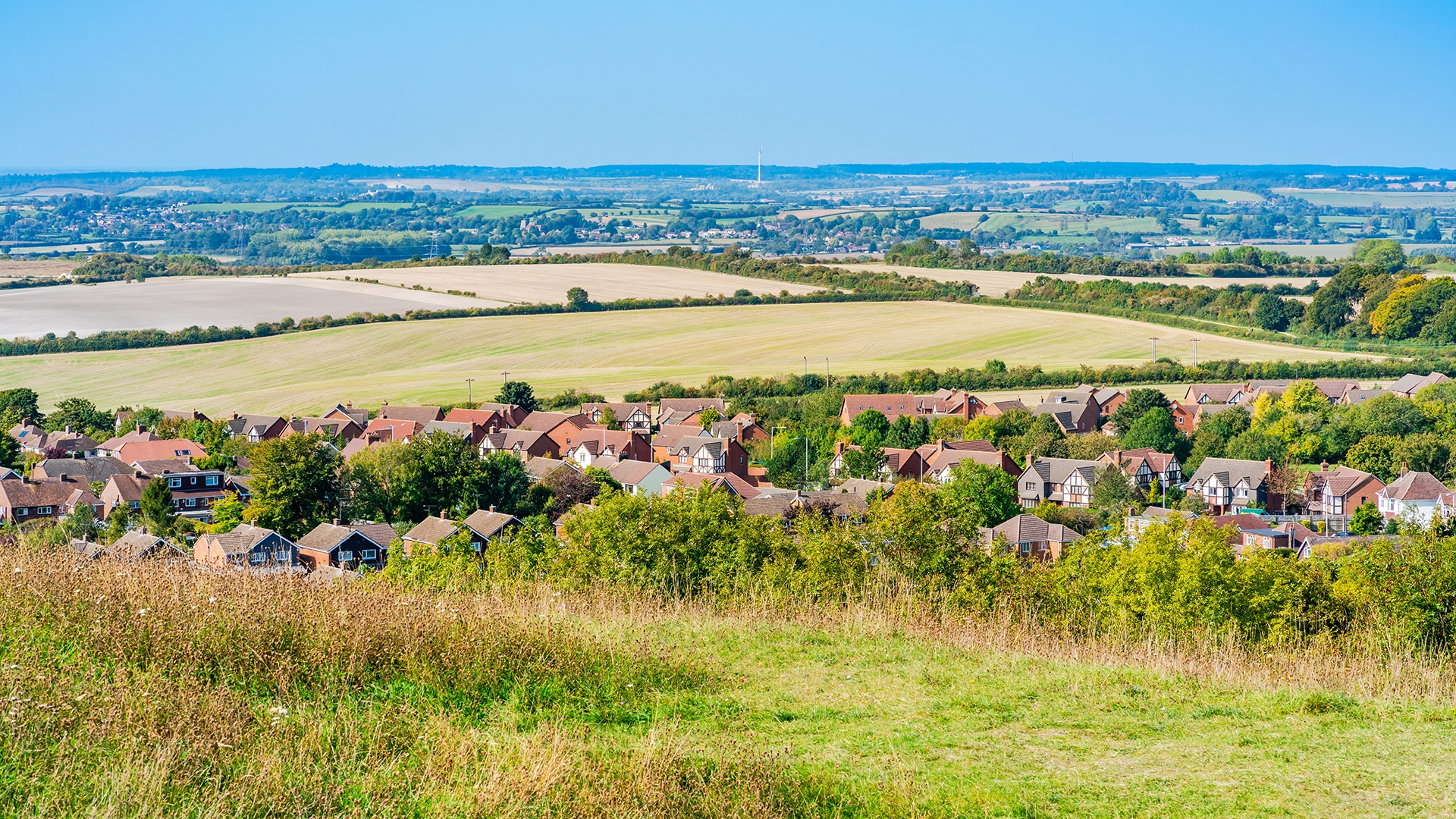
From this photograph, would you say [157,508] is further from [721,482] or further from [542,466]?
[721,482]

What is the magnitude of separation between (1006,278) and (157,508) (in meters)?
72.4

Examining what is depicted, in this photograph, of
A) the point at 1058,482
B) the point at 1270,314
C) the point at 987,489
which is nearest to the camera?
the point at 987,489

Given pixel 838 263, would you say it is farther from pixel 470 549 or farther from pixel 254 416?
pixel 470 549

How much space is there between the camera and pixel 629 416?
2191 inches

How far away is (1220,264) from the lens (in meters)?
102

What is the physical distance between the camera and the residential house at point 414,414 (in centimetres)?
5469

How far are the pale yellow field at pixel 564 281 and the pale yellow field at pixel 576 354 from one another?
22.7 feet

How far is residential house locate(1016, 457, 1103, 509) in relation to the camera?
4497cm

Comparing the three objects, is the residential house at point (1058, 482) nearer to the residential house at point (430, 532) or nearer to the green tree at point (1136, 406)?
the green tree at point (1136, 406)

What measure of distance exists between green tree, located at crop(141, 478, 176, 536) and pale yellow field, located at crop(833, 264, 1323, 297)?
61.3 metres

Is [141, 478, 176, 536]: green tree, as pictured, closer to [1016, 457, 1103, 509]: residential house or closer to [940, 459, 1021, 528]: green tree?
[940, 459, 1021, 528]: green tree

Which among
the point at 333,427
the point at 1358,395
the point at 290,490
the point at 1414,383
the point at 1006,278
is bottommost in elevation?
the point at 333,427

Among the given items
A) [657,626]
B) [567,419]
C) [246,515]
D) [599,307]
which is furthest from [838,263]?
[657,626]

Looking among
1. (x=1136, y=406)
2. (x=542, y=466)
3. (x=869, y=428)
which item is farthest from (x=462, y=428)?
(x=1136, y=406)
